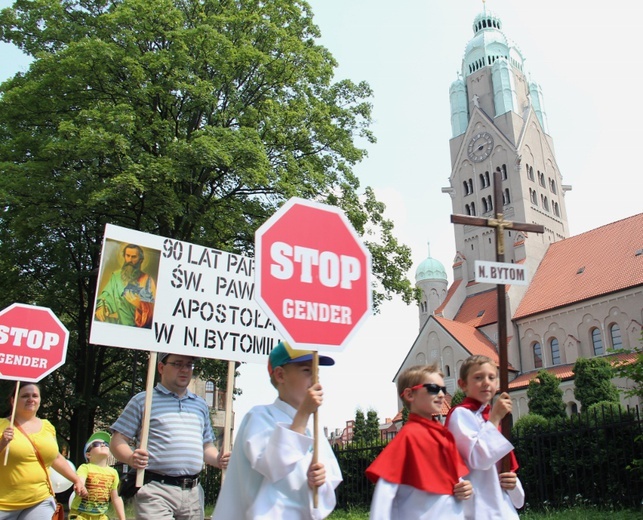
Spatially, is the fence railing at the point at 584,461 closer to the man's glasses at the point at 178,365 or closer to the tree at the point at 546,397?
the man's glasses at the point at 178,365

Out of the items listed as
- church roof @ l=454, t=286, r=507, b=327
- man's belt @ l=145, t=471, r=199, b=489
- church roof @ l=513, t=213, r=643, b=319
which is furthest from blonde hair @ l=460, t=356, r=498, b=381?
church roof @ l=454, t=286, r=507, b=327

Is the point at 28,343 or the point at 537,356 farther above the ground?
the point at 537,356

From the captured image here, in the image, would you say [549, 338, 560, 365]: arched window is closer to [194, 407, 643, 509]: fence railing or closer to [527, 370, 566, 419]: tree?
[527, 370, 566, 419]: tree

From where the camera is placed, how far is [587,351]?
40.4 m

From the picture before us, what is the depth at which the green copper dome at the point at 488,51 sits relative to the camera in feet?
208

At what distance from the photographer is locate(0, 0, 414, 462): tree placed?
15.8 m

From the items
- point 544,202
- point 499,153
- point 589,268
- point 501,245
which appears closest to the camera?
point 501,245

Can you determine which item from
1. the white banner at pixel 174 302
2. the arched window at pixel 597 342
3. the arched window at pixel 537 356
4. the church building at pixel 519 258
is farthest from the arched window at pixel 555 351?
the white banner at pixel 174 302

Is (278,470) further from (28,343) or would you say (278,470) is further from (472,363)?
(28,343)

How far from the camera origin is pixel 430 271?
201 ft

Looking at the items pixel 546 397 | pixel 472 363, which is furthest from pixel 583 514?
pixel 546 397

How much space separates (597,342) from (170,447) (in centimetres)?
4063

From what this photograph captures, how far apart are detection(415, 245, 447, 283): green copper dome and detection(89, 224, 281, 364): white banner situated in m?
56.0

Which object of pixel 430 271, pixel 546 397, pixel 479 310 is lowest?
pixel 546 397
